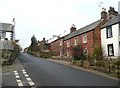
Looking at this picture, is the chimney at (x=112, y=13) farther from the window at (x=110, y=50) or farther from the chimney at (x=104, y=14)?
the window at (x=110, y=50)

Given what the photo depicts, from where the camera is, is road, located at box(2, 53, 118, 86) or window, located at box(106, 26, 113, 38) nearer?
road, located at box(2, 53, 118, 86)

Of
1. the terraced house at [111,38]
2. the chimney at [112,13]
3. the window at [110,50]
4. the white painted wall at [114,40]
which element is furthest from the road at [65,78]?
the chimney at [112,13]

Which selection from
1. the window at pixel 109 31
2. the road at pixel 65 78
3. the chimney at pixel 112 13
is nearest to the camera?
the road at pixel 65 78

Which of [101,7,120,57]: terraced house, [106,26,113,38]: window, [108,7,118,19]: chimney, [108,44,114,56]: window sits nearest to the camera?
[101,7,120,57]: terraced house

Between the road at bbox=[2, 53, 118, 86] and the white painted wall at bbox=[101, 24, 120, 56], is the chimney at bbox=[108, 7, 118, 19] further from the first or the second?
the road at bbox=[2, 53, 118, 86]

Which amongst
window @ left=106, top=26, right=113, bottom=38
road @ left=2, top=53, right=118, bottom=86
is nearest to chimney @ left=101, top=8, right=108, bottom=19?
window @ left=106, top=26, right=113, bottom=38

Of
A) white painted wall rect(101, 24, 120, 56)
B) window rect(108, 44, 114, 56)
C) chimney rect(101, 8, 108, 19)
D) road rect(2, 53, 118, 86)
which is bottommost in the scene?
road rect(2, 53, 118, 86)

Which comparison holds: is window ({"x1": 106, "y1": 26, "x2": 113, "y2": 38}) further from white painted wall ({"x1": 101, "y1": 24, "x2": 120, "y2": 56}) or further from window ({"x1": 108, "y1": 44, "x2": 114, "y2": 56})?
window ({"x1": 108, "y1": 44, "x2": 114, "y2": 56})

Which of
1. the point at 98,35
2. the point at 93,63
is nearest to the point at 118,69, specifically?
the point at 93,63

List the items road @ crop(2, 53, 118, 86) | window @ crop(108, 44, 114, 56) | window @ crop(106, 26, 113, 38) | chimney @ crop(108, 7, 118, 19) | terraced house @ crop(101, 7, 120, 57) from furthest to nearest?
chimney @ crop(108, 7, 118, 19), window @ crop(106, 26, 113, 38), window @ crop(108, 44, 114, 56), terraced house @ crop(101, 7, 120, 57), road @ crop(2, 53, 118, 86)

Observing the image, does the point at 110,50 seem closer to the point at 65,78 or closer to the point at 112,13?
the point at 112,13

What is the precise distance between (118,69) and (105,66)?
2217mm

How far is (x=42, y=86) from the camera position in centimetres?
1260

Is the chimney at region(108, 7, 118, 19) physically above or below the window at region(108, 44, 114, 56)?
above
